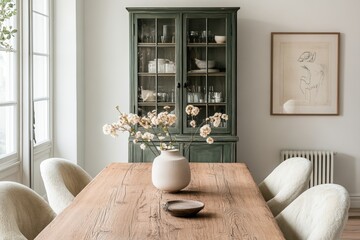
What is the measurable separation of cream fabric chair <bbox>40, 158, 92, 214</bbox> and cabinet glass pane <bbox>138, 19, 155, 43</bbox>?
2.20 metres

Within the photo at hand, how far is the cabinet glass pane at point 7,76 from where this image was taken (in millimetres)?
4406

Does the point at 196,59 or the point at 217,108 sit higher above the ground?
the point at 196,59

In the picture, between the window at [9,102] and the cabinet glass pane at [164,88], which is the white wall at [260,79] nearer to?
the cabinet glass pane at [164,88]

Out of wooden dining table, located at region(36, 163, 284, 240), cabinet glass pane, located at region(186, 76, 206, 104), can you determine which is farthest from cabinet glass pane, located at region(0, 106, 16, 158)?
cabinet glass pane, located at region(186, 76, 206, 104)

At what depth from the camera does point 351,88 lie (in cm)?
612

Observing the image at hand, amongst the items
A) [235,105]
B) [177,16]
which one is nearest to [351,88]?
[235,105]

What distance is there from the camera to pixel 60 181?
338 cm

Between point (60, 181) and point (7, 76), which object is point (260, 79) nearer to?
point (7, 76)

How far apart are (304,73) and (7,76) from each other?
3176 mm

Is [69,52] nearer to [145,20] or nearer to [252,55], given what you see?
[145,20]

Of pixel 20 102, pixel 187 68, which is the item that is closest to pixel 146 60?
pixel 187 68

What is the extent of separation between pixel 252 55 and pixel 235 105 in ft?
2.51

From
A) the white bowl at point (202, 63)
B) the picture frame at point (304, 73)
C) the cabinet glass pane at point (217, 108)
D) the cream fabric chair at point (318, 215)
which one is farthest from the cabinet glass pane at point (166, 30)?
the cream fabric chair at point (318, 215)

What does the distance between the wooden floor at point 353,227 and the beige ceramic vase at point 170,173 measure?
2.47 m
